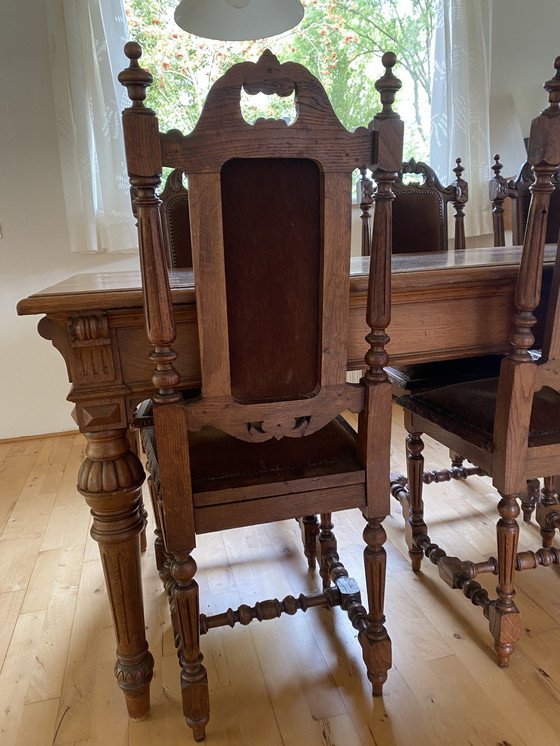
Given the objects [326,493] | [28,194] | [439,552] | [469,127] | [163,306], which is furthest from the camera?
[469,127]

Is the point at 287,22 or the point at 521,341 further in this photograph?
the point at 287,22

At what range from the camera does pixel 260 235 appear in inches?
33.5

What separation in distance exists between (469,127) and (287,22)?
145 cm

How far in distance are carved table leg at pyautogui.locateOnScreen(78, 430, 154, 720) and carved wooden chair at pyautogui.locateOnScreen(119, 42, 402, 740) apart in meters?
0.07

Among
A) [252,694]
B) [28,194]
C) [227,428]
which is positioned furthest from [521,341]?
[28,194]

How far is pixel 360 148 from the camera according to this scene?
852 mm

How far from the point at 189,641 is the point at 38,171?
7.41 feet

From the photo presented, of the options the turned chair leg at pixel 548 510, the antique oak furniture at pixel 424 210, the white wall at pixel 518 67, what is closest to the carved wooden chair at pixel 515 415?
the turned chair leg at pixel 548 510

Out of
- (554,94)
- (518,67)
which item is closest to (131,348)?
(554,94)

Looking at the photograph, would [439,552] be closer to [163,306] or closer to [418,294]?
[418,294]

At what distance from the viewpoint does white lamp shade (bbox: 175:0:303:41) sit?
4.95ft

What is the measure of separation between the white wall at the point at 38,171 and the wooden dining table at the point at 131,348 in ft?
5.52

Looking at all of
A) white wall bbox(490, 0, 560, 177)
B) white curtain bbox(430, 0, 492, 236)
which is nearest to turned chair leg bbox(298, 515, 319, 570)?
white curtain bbox(430, 0, 492, 236)

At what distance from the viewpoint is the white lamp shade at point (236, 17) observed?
151 centimetres
